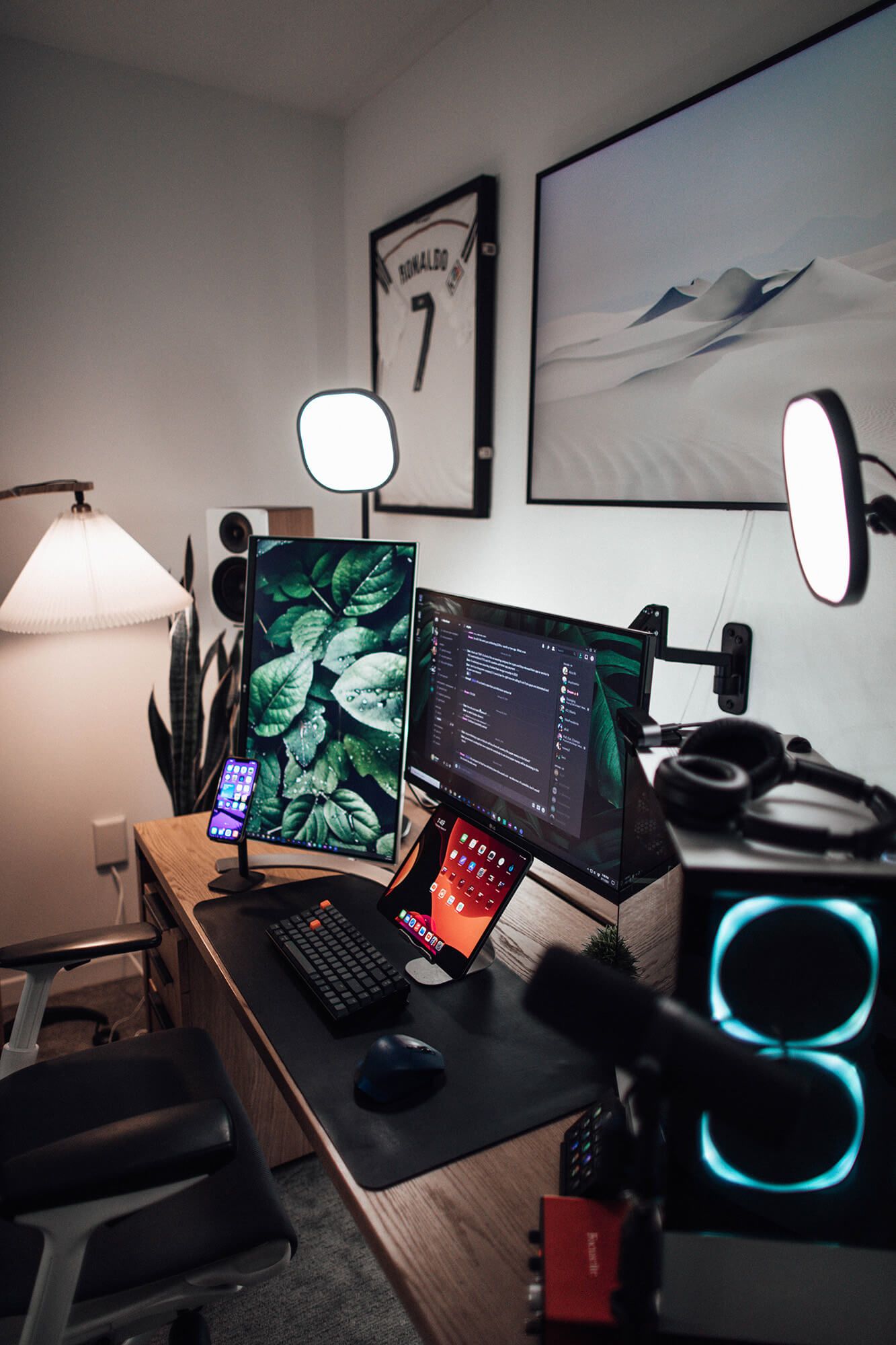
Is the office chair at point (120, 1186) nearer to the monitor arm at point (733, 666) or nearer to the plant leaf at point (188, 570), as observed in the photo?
the monitor arm at point (733, 666)

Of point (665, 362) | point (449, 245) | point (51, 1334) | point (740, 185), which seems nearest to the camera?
point (51, 1334)

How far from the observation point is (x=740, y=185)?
1.29m

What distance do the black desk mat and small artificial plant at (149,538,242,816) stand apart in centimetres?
97

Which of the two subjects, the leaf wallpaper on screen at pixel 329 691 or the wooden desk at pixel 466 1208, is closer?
the wooden desk at pixel 466 1208

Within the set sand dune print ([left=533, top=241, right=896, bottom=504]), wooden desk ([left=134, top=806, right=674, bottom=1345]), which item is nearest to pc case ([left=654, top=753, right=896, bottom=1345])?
wooden desk ([left=134, top=806, right=674, bottom=1345])

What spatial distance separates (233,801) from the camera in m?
1.47

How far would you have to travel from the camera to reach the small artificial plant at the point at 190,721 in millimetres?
2162

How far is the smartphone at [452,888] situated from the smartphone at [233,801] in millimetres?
313

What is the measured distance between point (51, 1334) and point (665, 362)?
5.35ft

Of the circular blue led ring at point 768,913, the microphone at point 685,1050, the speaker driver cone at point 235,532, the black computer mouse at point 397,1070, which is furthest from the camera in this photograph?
the speaker driver cone at point 235,532

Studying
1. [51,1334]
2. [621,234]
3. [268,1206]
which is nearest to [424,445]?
[621,234]

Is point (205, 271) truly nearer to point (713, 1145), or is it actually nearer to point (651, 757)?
point (651, 757)

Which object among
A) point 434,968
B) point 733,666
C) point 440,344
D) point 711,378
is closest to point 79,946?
point 434,968

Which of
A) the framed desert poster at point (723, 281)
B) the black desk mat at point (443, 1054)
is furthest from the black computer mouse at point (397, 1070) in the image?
the framed desert poster at point (723, 281)
